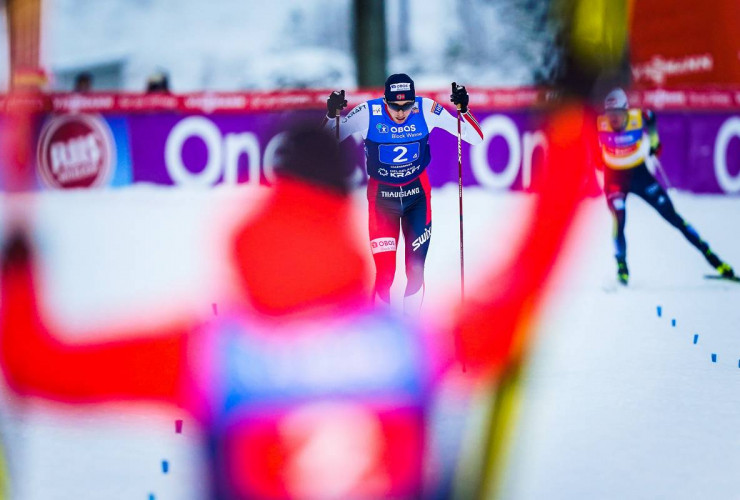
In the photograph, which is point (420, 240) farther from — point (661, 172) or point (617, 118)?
point (661, 172)

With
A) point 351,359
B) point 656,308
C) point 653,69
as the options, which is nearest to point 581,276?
point 656,308

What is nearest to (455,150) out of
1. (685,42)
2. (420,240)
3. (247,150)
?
(247,150)

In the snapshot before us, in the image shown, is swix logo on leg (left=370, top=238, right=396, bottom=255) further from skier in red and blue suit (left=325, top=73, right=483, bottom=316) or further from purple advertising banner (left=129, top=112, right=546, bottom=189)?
purple advertising banner (left=129, top=112, right=546, bottom=189)

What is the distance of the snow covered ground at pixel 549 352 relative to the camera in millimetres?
3461

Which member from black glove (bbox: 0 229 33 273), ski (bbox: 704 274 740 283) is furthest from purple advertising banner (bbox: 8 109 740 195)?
ski (bbox: 704 274 740 283)

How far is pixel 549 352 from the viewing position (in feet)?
18.3

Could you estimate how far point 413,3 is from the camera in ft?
212

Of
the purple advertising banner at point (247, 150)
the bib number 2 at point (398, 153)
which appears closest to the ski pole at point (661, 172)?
the purple advertising banner at point (247, 150)

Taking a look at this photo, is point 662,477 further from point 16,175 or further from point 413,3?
point 413,3

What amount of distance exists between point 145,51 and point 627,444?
6527cm

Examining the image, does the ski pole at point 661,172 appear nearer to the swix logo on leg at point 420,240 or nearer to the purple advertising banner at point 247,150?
the purple advertising banner at point 247,150

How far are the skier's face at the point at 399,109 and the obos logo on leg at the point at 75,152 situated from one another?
892 centimetres

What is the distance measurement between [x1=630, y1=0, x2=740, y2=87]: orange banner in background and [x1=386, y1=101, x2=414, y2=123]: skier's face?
14377 mm

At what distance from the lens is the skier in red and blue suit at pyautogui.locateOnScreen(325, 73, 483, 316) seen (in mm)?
5879
